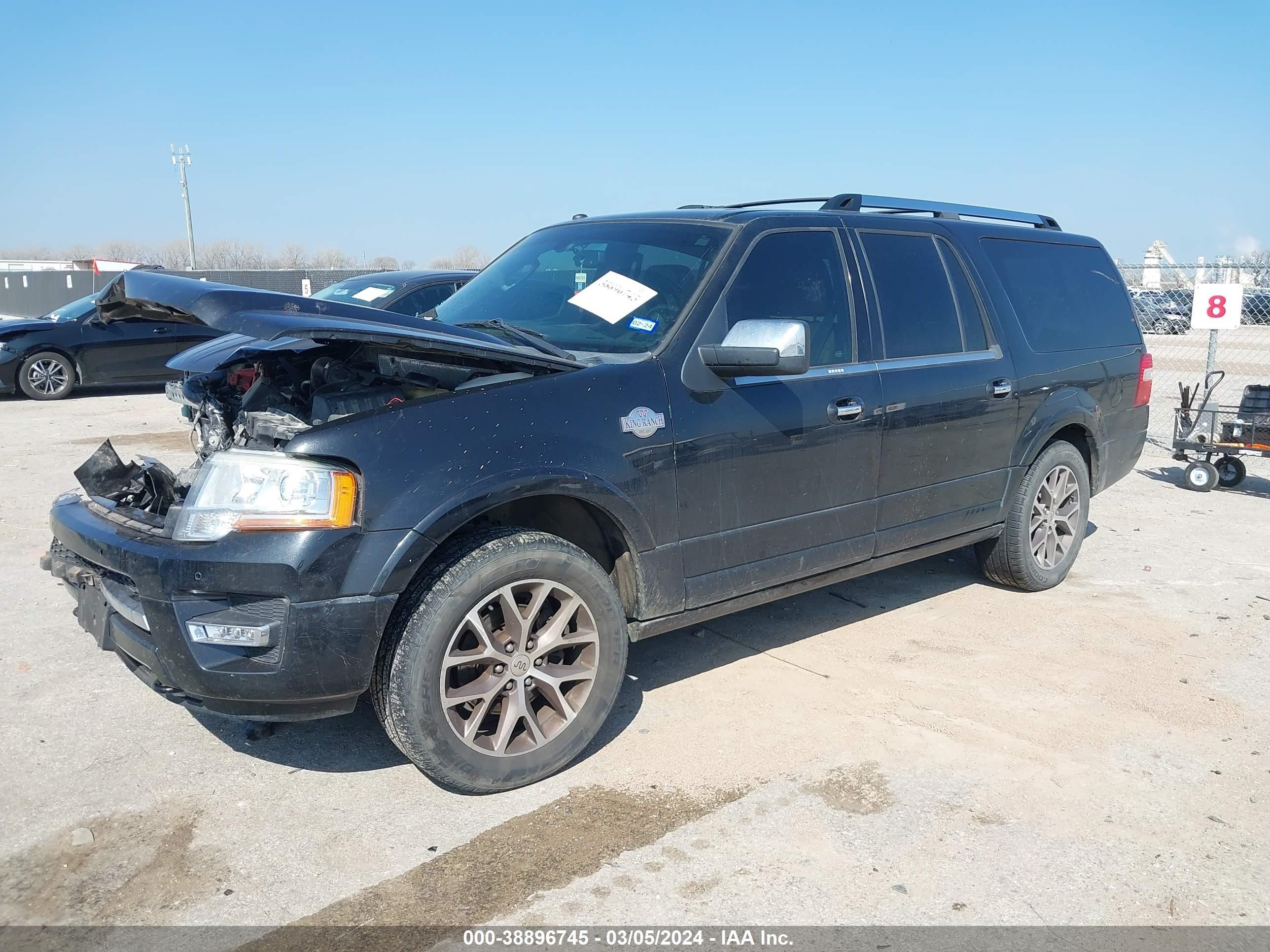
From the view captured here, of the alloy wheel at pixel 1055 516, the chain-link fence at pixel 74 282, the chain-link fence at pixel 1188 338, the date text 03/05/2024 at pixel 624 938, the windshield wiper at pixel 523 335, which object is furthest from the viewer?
the chain-link fence at pixel 74 282

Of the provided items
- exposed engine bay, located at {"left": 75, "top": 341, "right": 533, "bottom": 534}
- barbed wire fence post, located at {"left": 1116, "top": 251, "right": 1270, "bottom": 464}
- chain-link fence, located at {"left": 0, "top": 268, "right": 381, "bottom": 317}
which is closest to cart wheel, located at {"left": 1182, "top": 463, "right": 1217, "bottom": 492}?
barbed wire fence post, located at {"left": 1116, "top": 251, "right": 1270, "bottom": 464}

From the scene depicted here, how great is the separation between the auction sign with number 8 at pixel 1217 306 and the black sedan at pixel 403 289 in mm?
7050

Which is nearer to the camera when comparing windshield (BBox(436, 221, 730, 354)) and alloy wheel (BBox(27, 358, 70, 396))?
windshield (BBox(436, 221, 730, 354))

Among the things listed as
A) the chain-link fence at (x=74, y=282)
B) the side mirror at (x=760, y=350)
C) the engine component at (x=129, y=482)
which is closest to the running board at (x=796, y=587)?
the side mirror at (x=760, y=350)

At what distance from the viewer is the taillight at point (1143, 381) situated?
620 cm

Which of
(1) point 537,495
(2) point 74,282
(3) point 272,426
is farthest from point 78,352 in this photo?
(2) point 74,282

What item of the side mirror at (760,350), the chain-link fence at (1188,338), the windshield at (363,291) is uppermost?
the windshield at (363,291)

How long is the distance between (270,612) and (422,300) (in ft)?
27.5

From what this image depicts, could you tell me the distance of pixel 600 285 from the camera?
4.21 meters

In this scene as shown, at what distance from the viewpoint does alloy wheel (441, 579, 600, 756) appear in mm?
3305

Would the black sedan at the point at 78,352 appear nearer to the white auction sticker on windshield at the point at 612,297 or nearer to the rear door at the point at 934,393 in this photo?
the white auction sticker on windshield at the point at 612,297

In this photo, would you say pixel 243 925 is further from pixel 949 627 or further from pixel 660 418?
pixel 949 627

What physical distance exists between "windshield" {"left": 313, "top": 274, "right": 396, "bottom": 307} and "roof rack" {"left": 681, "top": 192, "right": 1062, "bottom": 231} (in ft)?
20.1

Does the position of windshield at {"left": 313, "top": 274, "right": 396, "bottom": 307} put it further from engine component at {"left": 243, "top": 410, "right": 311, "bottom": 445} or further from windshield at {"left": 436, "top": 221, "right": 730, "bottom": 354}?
engine component at {"left": 243, "top": 410, "right": 311, "bottom": 445}
